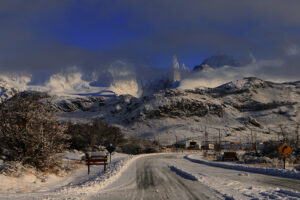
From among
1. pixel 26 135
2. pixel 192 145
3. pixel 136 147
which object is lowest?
pixel 136 147

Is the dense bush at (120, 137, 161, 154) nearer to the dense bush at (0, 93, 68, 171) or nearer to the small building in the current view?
the small building

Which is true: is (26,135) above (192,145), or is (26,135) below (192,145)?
above

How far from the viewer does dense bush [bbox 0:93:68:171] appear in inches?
672

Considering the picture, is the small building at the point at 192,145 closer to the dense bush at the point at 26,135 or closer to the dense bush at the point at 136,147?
the dense bush at the point at 136,147

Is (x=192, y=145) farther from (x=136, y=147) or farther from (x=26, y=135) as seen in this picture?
(x=26, y=135)

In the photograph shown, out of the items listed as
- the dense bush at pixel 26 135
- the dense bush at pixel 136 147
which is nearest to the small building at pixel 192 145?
the dense bush at pixel 136 147

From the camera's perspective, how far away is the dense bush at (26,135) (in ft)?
56.0

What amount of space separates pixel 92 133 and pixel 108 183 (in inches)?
1654

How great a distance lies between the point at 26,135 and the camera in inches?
675

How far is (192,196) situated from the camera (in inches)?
416

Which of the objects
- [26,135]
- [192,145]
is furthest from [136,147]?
[26,135]

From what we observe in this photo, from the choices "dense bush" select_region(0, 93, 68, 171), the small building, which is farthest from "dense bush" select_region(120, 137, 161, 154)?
"dense bush" select_region(0, 93, 68, 171)

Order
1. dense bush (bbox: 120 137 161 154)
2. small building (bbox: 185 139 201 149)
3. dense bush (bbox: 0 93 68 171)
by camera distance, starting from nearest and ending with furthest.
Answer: dense bush (bbox: 0 93 68 171) → dense bush (bbox: 120 137 161 154) → small building (bbox: 185 139 201 149)

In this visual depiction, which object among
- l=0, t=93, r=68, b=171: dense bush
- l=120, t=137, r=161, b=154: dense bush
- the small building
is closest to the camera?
l=0, t=93, r=68, b=171: dense bush
